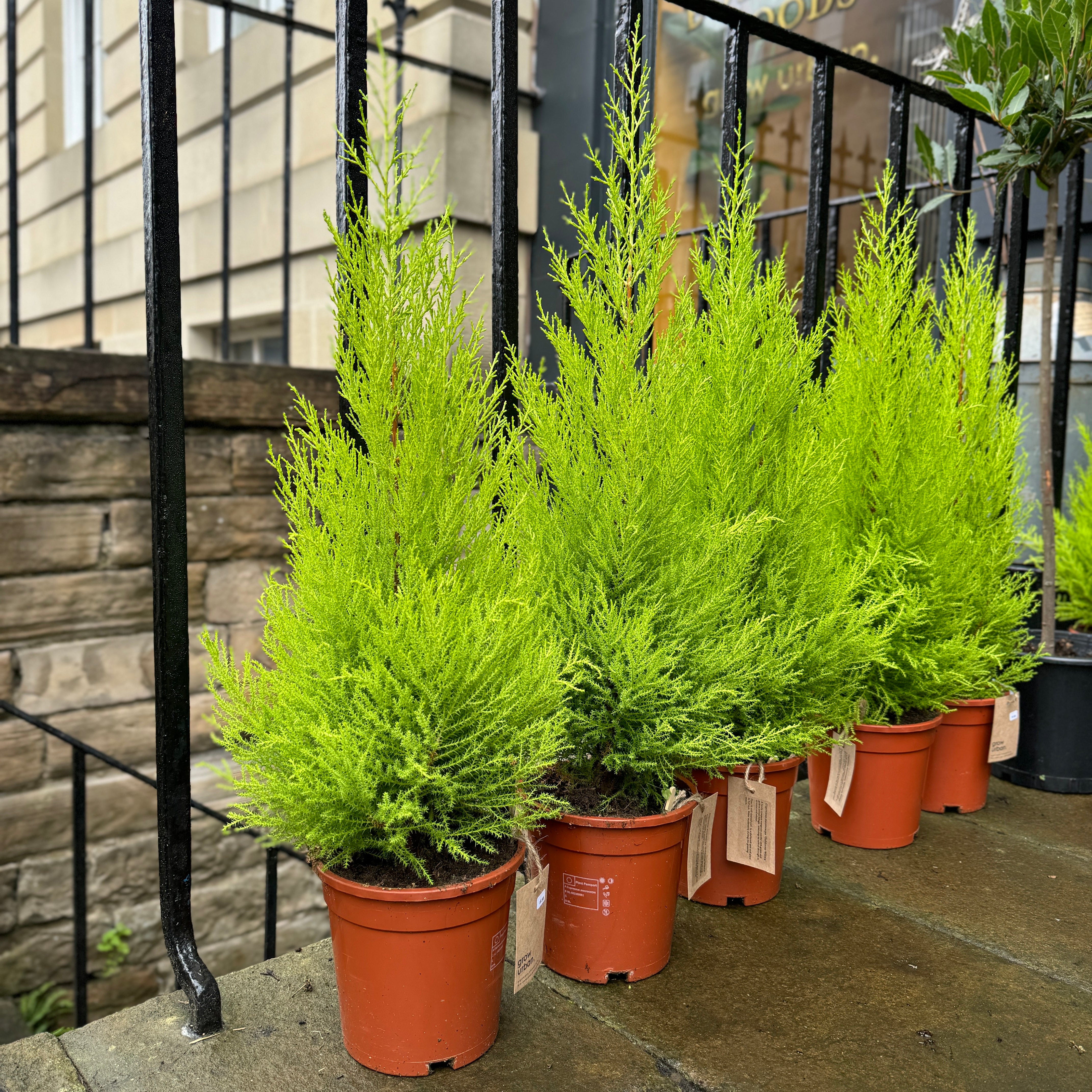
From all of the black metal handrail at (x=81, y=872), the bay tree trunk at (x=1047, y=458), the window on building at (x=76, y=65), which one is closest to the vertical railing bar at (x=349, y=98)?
the black metal handrail at (x=81, y=872)

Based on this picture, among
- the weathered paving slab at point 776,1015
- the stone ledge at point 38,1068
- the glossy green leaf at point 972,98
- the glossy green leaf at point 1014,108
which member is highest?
the glossy green leaf at point 972,98

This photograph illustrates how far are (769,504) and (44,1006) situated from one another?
10.8 feet

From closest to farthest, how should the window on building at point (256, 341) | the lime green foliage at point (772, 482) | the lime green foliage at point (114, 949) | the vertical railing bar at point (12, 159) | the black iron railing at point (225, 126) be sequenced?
the lime green foliage at point (772, 482)
the vertical railing bar at point (12, 159)
the black iron railing at point (225, 126)
the lime green foliage at point (114, 949)
the window on building at point (256, 341)

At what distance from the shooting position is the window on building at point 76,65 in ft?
22.7

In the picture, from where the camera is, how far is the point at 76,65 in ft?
23.3

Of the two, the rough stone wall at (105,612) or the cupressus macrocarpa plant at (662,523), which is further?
the rough stone wall at (105,612)

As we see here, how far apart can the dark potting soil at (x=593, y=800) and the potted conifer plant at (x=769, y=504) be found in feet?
0.70

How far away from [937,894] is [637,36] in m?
1.82

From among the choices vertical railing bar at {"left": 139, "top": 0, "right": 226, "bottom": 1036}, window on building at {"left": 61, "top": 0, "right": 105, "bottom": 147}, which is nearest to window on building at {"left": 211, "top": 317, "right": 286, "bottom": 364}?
window on building at {"left": 61, "top": 0, "right": 105, "bottom": 147}

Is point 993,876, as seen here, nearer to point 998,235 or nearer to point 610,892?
point 610,892

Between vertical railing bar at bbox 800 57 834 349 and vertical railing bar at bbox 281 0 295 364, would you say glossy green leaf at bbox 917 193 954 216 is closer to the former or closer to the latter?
vertical railing bar at bbox 800 57 834 349

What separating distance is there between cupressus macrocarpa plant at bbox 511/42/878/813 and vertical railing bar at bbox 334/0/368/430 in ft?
1.09

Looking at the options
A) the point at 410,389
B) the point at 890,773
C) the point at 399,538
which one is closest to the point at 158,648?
the point at 399,538

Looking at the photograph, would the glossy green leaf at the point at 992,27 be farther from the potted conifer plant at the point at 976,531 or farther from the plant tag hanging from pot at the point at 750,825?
the plant tag hanging from pot at the point at 750,825
